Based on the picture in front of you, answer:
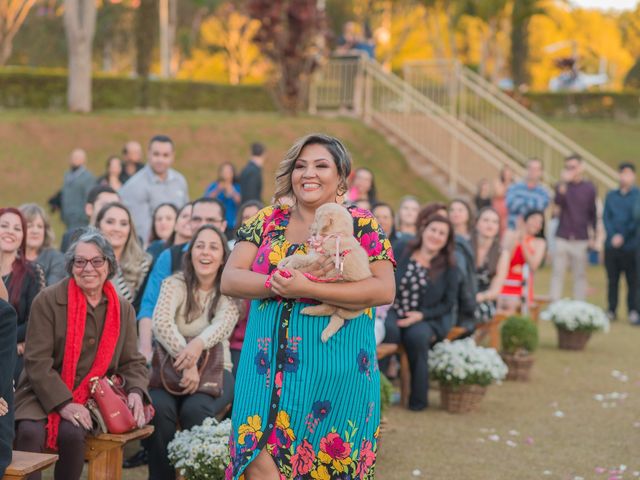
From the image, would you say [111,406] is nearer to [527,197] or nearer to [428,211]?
[428,211]

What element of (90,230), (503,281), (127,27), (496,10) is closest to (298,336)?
(90,230)

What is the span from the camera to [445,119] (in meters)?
25.2

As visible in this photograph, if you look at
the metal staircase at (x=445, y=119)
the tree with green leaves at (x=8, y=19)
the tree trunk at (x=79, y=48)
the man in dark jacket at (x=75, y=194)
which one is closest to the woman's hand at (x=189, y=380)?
the man in dark jacket at (x=75, y=194)

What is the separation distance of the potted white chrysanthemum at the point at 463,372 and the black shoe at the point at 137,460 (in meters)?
2.95

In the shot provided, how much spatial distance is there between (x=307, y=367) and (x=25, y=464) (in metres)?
1.53

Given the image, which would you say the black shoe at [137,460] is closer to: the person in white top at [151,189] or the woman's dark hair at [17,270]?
the woman's dark hair at [17,270]

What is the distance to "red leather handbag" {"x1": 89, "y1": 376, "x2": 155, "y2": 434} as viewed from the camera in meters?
5.73

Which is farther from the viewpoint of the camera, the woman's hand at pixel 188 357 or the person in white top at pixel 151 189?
the person in white top at pixel 151 189

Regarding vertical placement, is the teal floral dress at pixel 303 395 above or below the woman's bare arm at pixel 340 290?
below

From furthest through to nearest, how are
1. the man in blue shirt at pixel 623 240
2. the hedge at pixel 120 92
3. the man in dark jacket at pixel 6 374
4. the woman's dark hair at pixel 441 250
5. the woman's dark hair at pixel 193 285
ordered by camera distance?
the hedge at pixel 120 92 → the man in blue shirt at pixel 623 240 → the woman's dark hair at pixel 441 250 → the woman's dark hair at pixel 193 285 → the man in dark jacket at pixel 6 374

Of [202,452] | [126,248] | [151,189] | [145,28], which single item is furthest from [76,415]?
[145,28]

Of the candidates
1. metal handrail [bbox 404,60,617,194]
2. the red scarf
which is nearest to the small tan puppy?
the red scarf

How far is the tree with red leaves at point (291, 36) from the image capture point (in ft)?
82.8

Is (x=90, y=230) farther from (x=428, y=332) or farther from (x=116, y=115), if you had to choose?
(x=116, y=115)
